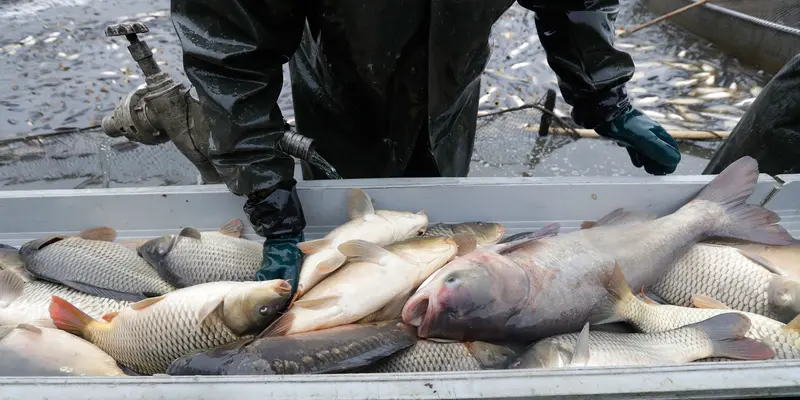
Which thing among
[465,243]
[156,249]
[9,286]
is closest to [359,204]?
[465,243]

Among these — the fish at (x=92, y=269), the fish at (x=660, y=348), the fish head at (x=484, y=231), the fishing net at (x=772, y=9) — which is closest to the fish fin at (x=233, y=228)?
the fish at (x=92, y=269)

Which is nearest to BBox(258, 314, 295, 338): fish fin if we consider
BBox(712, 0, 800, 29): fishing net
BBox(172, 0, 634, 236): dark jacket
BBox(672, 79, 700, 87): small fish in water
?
BBox(172, 0, 634, 236): dark jacket

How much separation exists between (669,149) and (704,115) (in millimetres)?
4088

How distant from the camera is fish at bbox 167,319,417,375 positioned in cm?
145

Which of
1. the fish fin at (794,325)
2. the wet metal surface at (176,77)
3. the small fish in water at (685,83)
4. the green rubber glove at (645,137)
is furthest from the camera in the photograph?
the small fish in water at (685,83)

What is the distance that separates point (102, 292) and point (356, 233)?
103 cm

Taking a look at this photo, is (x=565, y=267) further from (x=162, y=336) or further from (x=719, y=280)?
(x=162, y=336)

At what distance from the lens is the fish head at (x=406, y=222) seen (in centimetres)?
198

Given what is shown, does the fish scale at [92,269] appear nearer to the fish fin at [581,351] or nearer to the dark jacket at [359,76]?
the dark jacket at [359,76]

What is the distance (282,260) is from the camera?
186 centimetres

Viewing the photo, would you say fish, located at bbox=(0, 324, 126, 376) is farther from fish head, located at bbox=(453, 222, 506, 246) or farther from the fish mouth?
fish head, located at bbox=(453, 222, 506, 246)

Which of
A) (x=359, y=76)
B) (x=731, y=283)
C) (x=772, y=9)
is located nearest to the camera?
(x=731, y=283)

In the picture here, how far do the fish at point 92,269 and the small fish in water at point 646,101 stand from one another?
5.77m

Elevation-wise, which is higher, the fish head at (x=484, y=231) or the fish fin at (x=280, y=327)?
the fish head at (x=484, y=231)
